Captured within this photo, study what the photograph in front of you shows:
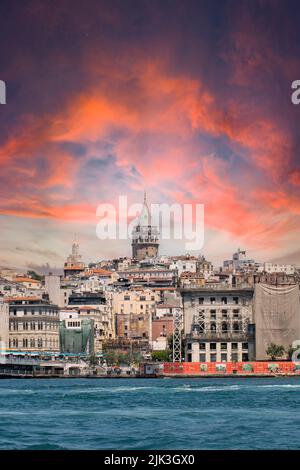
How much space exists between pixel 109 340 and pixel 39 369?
16730 millimetres

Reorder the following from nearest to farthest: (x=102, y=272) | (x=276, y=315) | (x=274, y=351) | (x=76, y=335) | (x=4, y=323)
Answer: (x=274, y=351) → (x=276, y=315) → (x=4, y=323) → (x=76, y=335) → (x=102, y=272)

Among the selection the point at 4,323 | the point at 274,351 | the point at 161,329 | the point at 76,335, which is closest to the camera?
the point at 274,351

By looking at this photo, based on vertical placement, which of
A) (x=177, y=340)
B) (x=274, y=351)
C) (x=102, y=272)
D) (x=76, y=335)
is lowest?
(x=274, y=351)

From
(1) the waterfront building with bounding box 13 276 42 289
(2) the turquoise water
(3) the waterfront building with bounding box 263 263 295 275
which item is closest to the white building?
(3) the waterfront building with bounding box 263 263 295 275

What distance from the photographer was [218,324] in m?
65.9

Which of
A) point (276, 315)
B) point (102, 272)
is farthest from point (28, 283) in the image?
point (276, 315)

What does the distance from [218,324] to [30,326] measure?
49.6 feet

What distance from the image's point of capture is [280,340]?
2547 inches

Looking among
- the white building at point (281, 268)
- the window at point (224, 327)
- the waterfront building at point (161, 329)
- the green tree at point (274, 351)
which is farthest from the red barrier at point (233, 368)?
the white building at point (281, 268)

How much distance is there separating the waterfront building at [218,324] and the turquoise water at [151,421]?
29.0 metres

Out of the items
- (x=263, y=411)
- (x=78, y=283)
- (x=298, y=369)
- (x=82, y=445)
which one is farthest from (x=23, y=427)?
(x=78, y=283)

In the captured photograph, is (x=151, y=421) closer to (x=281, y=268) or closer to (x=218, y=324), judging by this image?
(x=218, y=324)

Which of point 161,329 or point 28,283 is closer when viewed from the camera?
point 161,329
